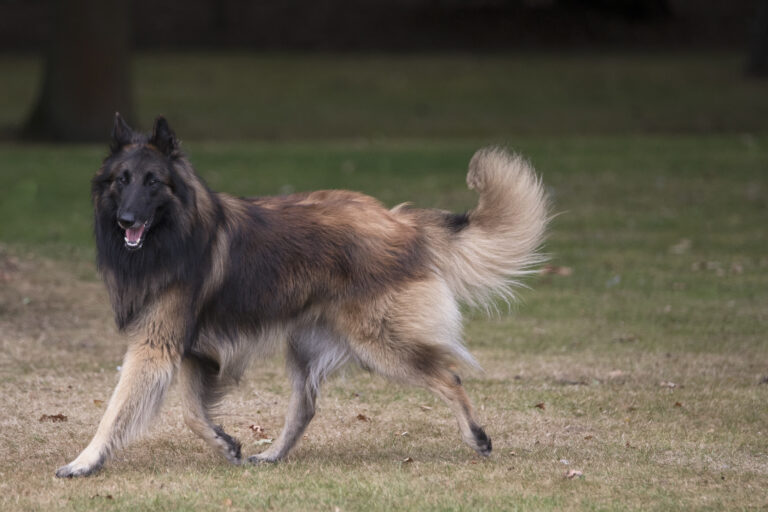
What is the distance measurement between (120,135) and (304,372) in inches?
67.8

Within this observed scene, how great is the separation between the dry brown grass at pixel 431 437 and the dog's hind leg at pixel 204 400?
5.2 inches

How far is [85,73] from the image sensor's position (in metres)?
22.3

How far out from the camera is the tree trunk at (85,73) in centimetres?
2206

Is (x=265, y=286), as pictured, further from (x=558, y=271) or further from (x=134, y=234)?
(x=558, y=271)

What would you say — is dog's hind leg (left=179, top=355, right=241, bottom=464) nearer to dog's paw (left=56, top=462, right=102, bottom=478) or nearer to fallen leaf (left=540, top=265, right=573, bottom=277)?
dog's paw (left=56, top=462, right=102, bottom=478)

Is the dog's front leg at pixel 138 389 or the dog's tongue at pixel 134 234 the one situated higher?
the dog's tongue at pixel 134 234

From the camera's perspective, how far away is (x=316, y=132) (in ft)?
82.7

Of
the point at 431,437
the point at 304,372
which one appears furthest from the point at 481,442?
the point at 304,372

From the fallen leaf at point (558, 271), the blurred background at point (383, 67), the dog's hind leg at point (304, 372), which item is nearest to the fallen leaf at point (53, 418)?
the dog's hind leg at point (304, 372)

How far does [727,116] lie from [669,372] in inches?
726

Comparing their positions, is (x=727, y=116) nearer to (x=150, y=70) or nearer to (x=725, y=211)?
(x=725, y=211)

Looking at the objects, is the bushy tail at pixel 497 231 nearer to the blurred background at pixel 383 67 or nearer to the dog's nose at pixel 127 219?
the dog's nose at pixel 127 219

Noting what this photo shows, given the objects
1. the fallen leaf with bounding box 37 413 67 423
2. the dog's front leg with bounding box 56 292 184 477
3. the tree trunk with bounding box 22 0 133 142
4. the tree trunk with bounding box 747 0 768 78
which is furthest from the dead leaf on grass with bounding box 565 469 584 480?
the tree trunk with bounding box 747 0 768 78

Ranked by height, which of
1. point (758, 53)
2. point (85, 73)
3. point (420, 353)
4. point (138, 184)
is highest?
point (138, 184)
